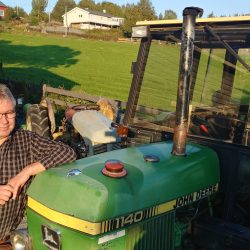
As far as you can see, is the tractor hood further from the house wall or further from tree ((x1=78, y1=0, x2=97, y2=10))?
tree ((x1=78, y1=0, x2=97, y2=10))

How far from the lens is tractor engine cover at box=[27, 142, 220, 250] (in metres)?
2.29

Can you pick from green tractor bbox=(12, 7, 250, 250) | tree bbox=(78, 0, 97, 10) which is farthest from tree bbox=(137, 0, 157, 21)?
green tractor bbox=(12, 7, 250, 250)

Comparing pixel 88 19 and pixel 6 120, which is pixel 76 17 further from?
pixel 6 120

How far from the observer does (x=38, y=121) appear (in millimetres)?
8211

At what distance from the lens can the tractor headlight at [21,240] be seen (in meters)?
2.66

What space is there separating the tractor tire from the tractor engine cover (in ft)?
18.0

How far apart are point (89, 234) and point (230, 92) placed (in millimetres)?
1658

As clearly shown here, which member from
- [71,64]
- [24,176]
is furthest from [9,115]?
[71,64]

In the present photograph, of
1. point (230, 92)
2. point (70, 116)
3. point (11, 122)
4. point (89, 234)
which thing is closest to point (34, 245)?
point (89, 234)

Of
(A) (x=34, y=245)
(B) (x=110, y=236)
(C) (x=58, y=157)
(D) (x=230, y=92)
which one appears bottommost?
(A) (x=34, y=245)

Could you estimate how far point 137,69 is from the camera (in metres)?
3.81

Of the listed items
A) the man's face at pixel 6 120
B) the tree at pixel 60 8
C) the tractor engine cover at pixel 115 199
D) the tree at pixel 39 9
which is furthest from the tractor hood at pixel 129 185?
the tree at pixel 60 8

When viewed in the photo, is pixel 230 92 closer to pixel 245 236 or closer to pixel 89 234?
pixel 245 236

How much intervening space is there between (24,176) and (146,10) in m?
61.6
